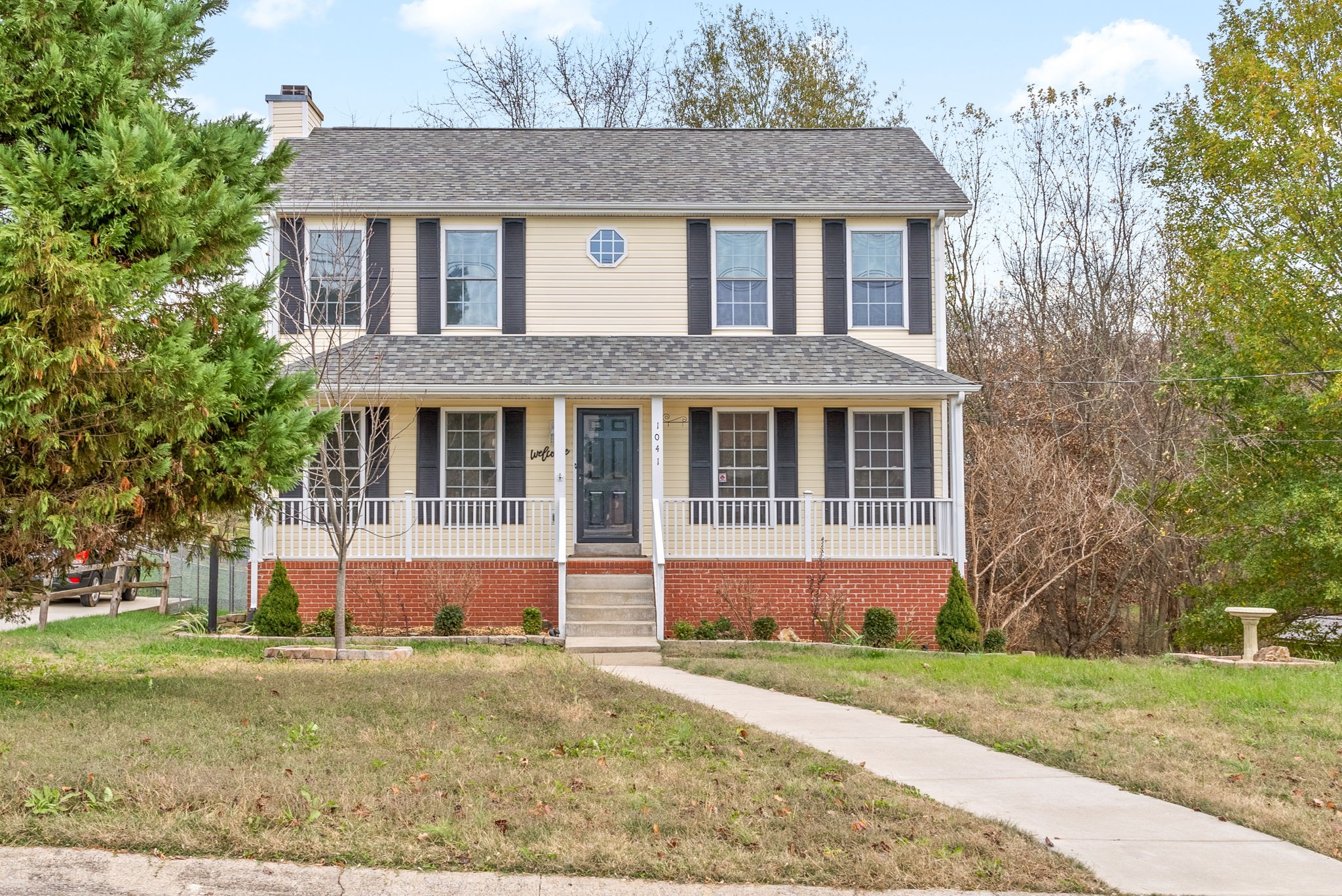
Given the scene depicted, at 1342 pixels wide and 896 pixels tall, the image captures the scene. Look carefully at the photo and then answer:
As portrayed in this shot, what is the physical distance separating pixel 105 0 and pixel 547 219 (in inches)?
358

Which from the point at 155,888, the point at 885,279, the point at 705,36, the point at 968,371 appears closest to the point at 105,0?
the point at 155,888

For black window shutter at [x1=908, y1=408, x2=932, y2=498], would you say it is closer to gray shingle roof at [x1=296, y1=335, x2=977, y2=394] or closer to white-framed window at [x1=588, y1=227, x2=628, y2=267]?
gray shingle roof at [x1=296, y1=335, x2=977, y2=394]

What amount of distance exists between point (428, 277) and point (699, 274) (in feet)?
13.0

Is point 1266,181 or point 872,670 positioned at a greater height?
point 1266,181

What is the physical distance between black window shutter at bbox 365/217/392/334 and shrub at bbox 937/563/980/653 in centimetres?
883

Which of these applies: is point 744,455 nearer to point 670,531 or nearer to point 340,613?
point 670,531

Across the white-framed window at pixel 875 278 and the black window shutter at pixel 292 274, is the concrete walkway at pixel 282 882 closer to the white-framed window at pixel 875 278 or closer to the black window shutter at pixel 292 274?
the black window shutter at pixel 292 274

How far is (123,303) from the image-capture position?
293 inches

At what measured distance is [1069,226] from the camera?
25812 mm

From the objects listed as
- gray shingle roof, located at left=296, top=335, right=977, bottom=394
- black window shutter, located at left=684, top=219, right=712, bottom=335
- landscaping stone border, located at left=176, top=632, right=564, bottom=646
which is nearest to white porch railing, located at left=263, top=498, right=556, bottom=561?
landscaping stone border, located at left=176, top=632, right=564, bottom=646

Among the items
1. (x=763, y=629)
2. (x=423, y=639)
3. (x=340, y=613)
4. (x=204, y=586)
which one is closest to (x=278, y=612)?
(x=423, y=639)

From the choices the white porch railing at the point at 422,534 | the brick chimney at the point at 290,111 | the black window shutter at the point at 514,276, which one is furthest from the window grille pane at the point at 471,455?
the brick chimney at the point at 290,111

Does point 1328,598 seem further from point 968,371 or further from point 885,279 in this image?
point 968,371

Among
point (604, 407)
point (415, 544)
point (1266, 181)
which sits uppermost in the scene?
point (1266, 181)
